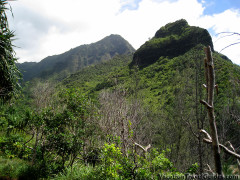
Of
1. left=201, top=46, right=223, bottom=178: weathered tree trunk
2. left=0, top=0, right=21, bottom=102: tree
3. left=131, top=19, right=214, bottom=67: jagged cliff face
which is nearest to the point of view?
left=201, top=46, right=223, bottom=178: weathered tree trunk

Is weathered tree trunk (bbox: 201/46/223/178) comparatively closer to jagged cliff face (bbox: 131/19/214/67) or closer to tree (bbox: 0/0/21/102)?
tree (bbox: 0/0/21/102)

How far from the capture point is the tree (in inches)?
218

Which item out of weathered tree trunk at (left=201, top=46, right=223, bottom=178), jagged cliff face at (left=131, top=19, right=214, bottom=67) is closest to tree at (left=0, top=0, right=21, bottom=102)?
weathered tree trunk at (left=201, top=46, right=223, bottom=178)

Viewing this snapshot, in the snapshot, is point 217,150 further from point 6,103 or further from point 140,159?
point 6,103

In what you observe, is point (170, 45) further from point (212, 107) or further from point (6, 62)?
point (212, 107)

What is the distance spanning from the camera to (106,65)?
9712 centimetres

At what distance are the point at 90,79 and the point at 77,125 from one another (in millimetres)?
77484

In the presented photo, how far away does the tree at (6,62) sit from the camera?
555cm

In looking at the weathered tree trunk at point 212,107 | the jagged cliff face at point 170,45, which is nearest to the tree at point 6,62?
the weathered tree trunk at point 212,107

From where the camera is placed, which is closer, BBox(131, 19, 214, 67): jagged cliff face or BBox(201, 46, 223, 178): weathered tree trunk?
BBox(201, 46, 223, 178): weathered tree trunk

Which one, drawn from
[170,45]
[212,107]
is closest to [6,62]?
[212,107]

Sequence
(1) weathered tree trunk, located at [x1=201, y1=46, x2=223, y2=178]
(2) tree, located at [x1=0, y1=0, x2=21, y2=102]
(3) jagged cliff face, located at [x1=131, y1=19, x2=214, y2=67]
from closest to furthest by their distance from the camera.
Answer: (1) weathered tree trunk, located at [x1=201, y1=46, x2=223, y2=178] → (2) tree, located at [x1=0, y1=0, x2=21, y2=102] → (3) jagged cliff face, located at [x1=131, y1=19, x2=214, y2=67]

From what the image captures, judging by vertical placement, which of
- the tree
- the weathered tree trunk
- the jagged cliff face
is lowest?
the weathered tree trunk

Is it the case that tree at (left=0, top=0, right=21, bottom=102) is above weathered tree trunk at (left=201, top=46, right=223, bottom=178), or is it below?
above
